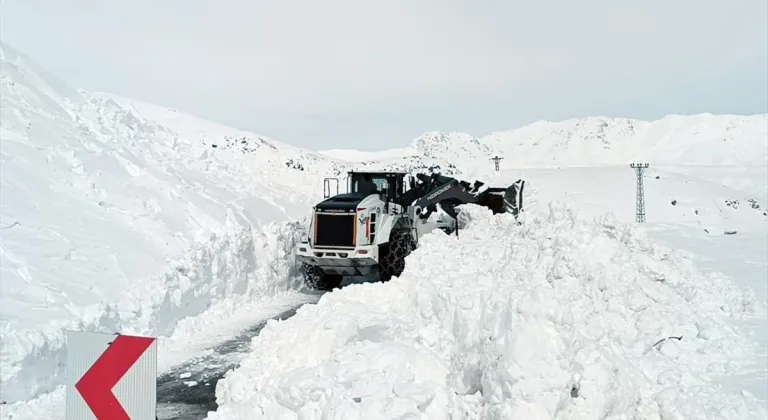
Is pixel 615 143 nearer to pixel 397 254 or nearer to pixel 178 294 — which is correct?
pixel 397 254

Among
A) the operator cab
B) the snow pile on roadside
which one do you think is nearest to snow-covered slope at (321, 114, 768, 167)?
the operator cab

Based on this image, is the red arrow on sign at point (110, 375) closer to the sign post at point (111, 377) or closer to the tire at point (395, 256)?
the sign post at point (111, 377)

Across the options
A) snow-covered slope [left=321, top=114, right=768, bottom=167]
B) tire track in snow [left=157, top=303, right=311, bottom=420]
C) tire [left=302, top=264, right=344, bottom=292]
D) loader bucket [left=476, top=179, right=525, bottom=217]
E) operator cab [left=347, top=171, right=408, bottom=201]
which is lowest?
tire track in snow [left=157, top=303, right=311, bottom=420]

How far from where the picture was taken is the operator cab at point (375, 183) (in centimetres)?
1236

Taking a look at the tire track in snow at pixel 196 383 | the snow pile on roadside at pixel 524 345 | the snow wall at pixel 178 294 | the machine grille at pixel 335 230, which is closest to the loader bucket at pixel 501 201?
the machine grille at pixel 335 230

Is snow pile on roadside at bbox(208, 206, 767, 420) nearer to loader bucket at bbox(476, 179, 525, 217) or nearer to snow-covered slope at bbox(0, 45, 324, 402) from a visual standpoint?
snow-covered slope at bbox(0, 45, 324, 402)

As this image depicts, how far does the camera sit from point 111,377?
263cm

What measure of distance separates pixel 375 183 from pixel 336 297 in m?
5.74

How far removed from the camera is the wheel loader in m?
10.5

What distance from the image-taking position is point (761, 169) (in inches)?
1804

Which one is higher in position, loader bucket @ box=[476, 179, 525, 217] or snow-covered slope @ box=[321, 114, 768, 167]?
snow-covered slope @ box=[321, 114, 768, 167]

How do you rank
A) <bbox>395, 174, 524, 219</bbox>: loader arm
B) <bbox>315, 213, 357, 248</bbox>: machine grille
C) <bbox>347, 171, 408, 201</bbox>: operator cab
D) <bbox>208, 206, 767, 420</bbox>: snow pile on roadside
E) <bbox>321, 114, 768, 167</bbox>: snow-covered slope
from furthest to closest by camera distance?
<bbox>321, 114, 768, 167</bbox>: snow-covered slope, <bbox>395, 174, 524, 219</bbox>: loader arm, <bbox>347, 171, 408, 201</bbox>: operator cab, <bbox>315, 213, 357, 248</bbox>: machine grille, <bbox>208, 206, 767, 420</bbox>: snow pile on roadside

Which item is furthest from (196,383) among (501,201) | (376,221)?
(501,201)

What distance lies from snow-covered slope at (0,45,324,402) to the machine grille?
144 centimetres
